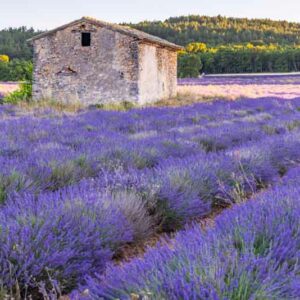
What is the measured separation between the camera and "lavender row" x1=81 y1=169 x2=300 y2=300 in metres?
1.80

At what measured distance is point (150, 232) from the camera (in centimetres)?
368

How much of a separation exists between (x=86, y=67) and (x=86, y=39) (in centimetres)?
114

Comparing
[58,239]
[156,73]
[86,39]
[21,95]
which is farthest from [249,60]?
[58,239]

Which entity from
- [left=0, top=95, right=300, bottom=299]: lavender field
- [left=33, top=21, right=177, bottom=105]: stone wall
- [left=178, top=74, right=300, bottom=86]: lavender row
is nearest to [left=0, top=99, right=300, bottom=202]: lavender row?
[left=0, top=95, right=300, bottom=299]: lavender field

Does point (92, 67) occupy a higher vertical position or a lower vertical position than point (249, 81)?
higher

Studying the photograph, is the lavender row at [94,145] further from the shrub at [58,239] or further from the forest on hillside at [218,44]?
the forest on hillside at [218,44]

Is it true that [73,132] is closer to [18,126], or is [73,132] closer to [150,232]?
[18,126]

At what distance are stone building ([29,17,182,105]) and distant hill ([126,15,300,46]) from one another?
228ft

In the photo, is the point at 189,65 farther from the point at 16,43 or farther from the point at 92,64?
the point at 16,43

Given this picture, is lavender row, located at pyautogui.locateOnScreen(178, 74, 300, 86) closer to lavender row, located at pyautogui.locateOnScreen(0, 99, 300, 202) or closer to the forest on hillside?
the forest on hillside

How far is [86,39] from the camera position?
18.2 metres

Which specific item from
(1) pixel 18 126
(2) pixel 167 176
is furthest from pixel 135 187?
(1) pixel 18 126

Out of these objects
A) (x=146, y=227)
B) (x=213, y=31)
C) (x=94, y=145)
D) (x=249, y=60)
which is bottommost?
(x=146, y=227)

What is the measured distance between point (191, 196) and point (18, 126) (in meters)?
6.28
